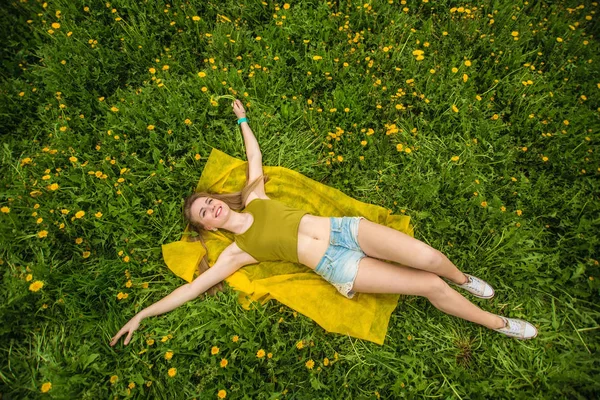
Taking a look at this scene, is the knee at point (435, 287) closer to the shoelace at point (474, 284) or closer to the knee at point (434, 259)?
the knee at point (434, 259)

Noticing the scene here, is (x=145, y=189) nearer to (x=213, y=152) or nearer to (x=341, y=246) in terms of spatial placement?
(x=213, y=152)

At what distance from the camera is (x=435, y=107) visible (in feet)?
12.1

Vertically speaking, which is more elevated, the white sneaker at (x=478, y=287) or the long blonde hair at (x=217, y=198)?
the white sneaker at (x=478, y=287)

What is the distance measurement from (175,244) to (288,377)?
1.52m

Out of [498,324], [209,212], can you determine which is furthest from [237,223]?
[498,324]

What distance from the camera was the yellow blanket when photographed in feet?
9.65

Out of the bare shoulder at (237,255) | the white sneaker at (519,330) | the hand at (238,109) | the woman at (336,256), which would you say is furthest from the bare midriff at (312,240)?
the white sneaker at (519,330)

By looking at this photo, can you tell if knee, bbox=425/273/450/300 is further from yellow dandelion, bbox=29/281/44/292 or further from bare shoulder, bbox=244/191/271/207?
yellow dandelion, bbox=29/281/44/292

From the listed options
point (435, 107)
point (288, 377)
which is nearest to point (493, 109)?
point (435, 107)

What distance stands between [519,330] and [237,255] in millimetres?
2382

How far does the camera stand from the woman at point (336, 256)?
270 centimetres

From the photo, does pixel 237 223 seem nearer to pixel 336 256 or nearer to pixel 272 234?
pixel 272 234

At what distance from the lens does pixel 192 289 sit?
115 inches

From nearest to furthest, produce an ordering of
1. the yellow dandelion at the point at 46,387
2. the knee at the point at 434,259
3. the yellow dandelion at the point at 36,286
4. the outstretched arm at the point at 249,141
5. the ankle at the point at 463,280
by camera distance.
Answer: the yellow dandelion at the point at 46,387
the knee at the point at 434,259
the yellow dandelion at the point at 36,286
the ankle at the point at 463,280
the outstretched arm at the point at 249,141
